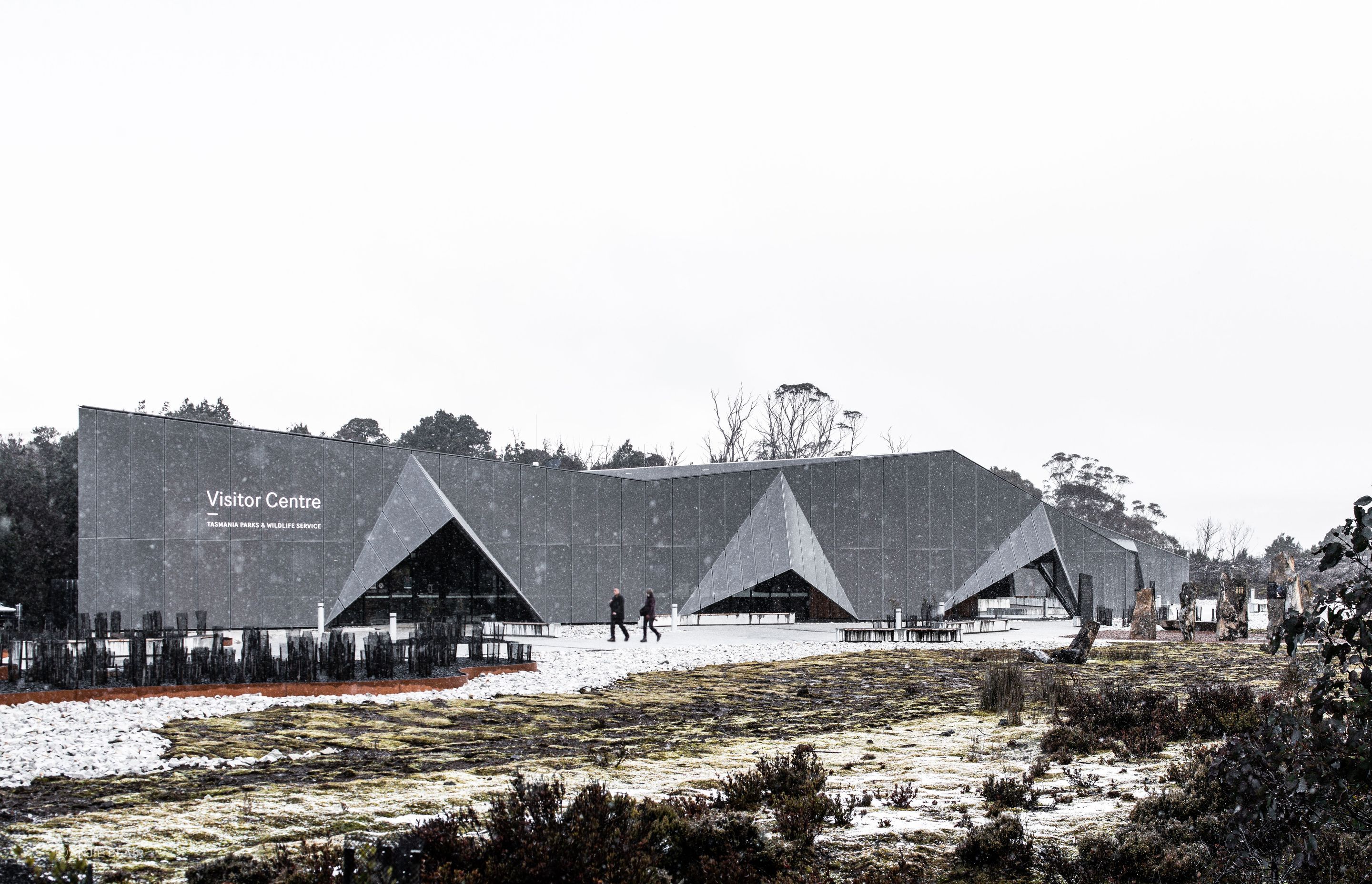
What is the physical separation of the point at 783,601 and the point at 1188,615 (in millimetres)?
10094

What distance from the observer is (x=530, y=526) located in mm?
25219

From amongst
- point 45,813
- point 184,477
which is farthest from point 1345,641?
point 184,477

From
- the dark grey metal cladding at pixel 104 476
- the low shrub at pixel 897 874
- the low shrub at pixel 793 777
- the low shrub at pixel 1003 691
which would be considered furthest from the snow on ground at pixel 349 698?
the dark grey metal cladding at pixel 104 476

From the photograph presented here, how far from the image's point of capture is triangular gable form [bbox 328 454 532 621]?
2228 cm

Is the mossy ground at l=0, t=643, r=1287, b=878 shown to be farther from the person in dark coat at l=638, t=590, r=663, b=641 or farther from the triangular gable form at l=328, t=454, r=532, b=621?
the triangular gable form at l=328, t=454, r=532, b=621

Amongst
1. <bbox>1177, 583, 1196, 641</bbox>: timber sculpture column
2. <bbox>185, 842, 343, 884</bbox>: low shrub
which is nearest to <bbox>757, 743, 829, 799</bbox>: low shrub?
<bbox>185, 842, 343, 884</bbox>: low shrub

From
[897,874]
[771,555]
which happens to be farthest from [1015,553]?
[897,874]

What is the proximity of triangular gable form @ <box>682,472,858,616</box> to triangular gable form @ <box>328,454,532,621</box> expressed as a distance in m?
5.42

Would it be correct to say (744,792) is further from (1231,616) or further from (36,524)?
(36,524)

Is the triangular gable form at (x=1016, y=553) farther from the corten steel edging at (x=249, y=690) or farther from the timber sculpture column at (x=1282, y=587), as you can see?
the corten steel edging at (x=249, y=690)

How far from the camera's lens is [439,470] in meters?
23.6

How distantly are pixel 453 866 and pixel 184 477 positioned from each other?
1794 centimetres

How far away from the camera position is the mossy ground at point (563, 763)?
584cm

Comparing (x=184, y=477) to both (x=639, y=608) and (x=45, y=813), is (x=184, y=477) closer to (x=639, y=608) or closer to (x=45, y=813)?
(x=639, y=608)
